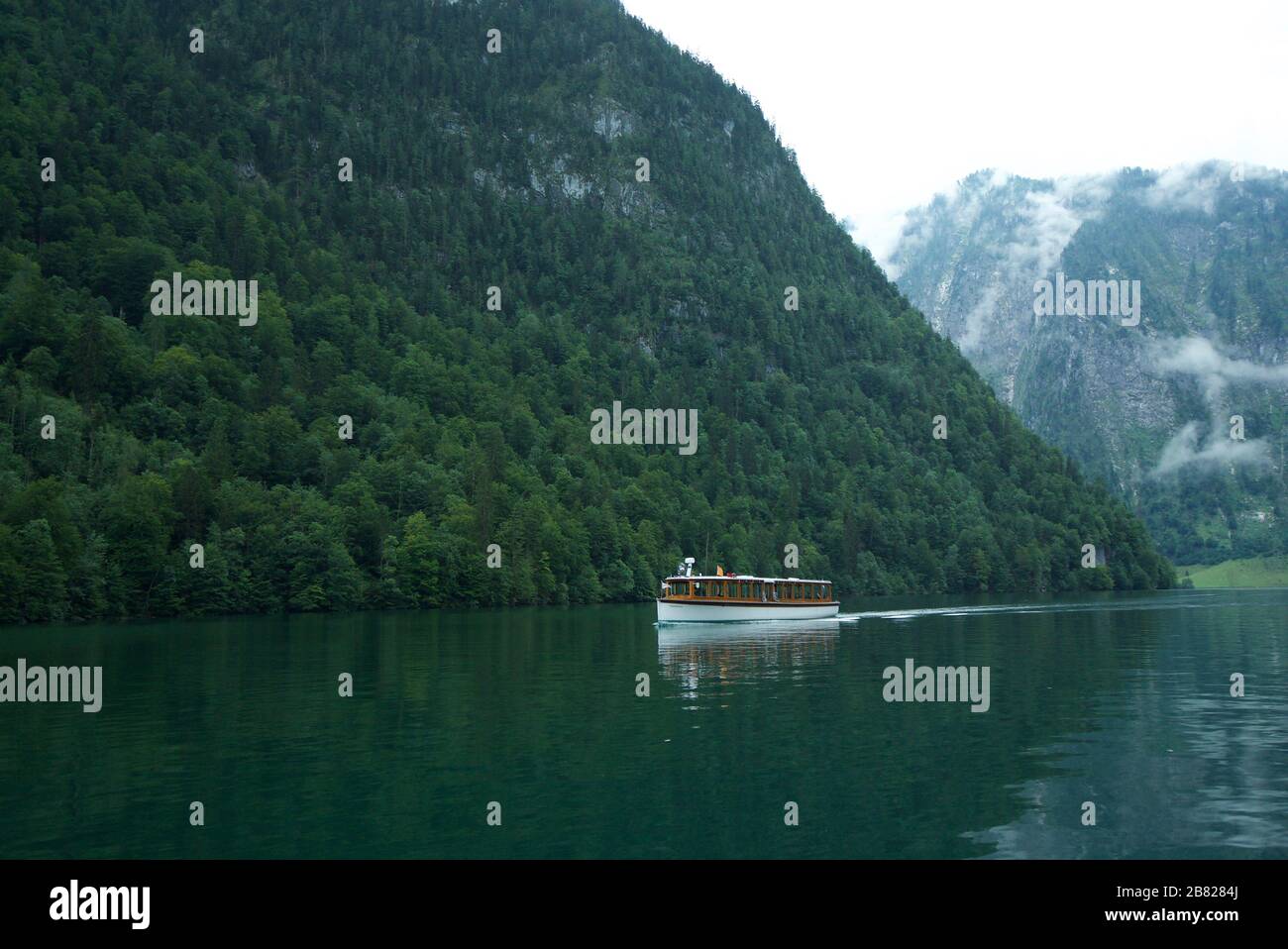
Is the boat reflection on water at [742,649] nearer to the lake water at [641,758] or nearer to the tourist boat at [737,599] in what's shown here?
the lake water at [641,758]

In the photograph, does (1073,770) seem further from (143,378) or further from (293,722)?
(143,378)

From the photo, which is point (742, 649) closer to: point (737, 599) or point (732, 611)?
point (732, 611)

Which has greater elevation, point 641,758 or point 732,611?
point 641,758

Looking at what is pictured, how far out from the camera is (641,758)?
36.7m

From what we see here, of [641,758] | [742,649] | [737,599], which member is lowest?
[742,649]

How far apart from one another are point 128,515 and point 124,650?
5192 centimetres

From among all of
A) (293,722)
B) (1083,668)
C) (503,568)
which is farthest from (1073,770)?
(503,568)

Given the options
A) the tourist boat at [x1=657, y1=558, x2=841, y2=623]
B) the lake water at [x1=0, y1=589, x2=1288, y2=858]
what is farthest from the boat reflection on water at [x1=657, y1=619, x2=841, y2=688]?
the tourist boat at [x1=657, y1=558, x2=841, y2=623]

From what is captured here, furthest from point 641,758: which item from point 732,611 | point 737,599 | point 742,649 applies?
point 737,599

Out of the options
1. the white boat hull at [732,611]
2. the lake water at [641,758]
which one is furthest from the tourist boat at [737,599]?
the lake water at [641,758]

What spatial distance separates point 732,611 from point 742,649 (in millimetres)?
36346

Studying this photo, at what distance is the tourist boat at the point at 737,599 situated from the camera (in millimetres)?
115688

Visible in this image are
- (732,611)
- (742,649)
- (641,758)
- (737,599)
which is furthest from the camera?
(737,599)

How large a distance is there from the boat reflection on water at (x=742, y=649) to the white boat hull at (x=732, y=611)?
90 centimetres
